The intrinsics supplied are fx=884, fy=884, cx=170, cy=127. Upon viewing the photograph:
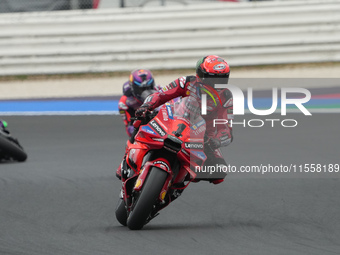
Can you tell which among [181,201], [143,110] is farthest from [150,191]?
[181,201]

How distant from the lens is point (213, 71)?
689cm

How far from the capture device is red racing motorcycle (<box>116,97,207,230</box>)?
262 inches

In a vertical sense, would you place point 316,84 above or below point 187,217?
below

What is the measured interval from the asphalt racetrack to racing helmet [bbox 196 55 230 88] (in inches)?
46.8

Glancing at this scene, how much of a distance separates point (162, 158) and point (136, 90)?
5.21 metres

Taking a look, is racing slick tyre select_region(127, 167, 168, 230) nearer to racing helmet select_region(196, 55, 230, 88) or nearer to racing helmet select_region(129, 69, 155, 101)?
racing helmet select_region(196, 55, 230, 88)

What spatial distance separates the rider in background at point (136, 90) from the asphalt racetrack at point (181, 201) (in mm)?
753

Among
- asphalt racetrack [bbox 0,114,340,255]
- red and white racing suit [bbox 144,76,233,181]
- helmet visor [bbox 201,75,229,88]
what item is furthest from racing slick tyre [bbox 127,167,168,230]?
helmet visor [bbox 201,75,229,88]

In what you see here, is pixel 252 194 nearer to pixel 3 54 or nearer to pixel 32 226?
pixel 32 226

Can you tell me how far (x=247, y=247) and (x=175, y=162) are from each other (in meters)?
0.94

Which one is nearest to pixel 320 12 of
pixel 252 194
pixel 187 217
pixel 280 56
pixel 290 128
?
pixel 280 56

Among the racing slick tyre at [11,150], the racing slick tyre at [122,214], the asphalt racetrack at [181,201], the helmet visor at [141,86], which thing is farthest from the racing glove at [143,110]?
the racing slick tyre at [11,150]

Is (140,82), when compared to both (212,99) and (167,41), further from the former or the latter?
(167,41)

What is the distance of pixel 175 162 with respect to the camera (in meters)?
6.81
